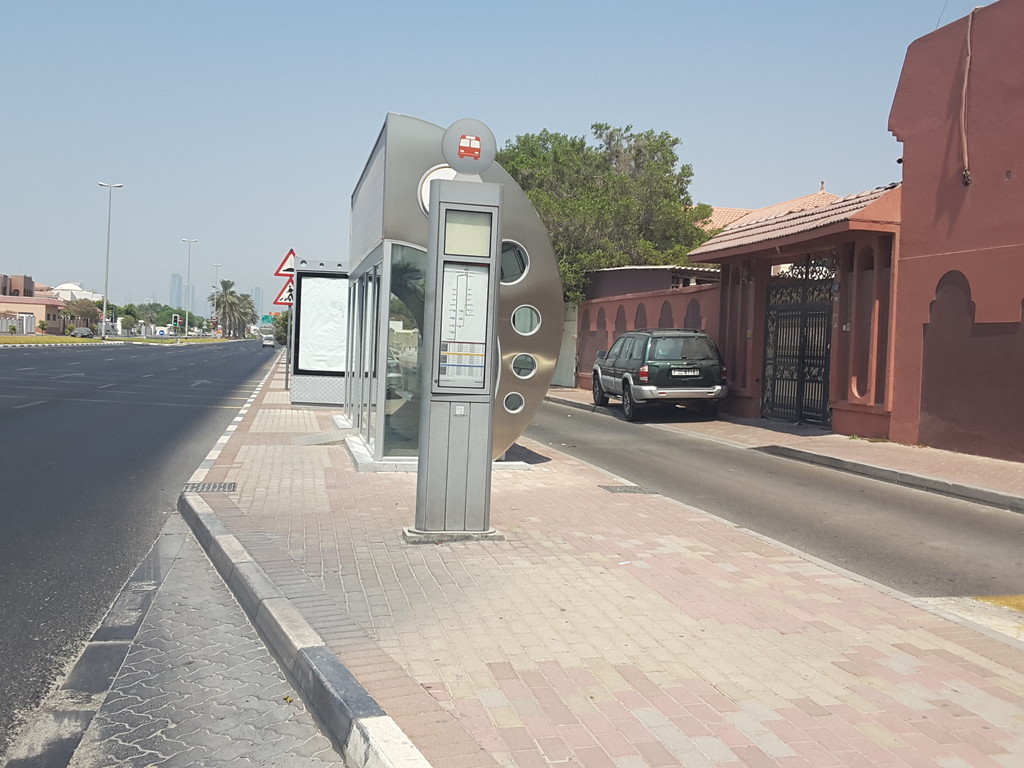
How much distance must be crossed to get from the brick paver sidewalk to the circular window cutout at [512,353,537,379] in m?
3.63

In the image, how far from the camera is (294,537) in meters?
7.17

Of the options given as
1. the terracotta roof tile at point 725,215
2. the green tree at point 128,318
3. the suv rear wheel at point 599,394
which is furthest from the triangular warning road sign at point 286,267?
the green tree at point 128,318

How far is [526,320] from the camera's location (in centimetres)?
1158

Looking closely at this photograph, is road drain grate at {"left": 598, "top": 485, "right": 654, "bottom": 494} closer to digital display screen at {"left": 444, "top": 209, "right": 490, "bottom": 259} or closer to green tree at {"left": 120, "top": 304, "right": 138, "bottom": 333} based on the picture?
digital display screen at {"left": 444, "top": 209, "right": 490, "bottom": 259}

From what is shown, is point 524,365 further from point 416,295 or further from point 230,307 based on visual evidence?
point 230,307

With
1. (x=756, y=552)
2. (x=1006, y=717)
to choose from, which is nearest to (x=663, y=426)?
(x=756, y=552)

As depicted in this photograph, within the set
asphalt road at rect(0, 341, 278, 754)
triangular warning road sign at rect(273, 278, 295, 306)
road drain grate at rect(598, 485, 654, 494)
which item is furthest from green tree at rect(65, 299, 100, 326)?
road drain grate at rect(598, 485, 654, 494)

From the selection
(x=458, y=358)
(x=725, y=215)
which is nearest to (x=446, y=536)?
(x=458, y=358)

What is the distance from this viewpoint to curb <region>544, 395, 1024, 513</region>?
34.2 ft

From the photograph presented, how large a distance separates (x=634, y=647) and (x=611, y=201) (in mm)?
30171

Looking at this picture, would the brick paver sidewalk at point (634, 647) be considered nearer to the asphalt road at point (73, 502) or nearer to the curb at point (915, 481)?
the asphalt road at point (73, 502)

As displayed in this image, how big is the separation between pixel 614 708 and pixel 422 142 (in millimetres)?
8101

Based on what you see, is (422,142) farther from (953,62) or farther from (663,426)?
(663,426)

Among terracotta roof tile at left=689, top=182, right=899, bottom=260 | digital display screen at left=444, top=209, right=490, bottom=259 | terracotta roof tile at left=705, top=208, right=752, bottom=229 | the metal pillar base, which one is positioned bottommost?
the metal pillar base
